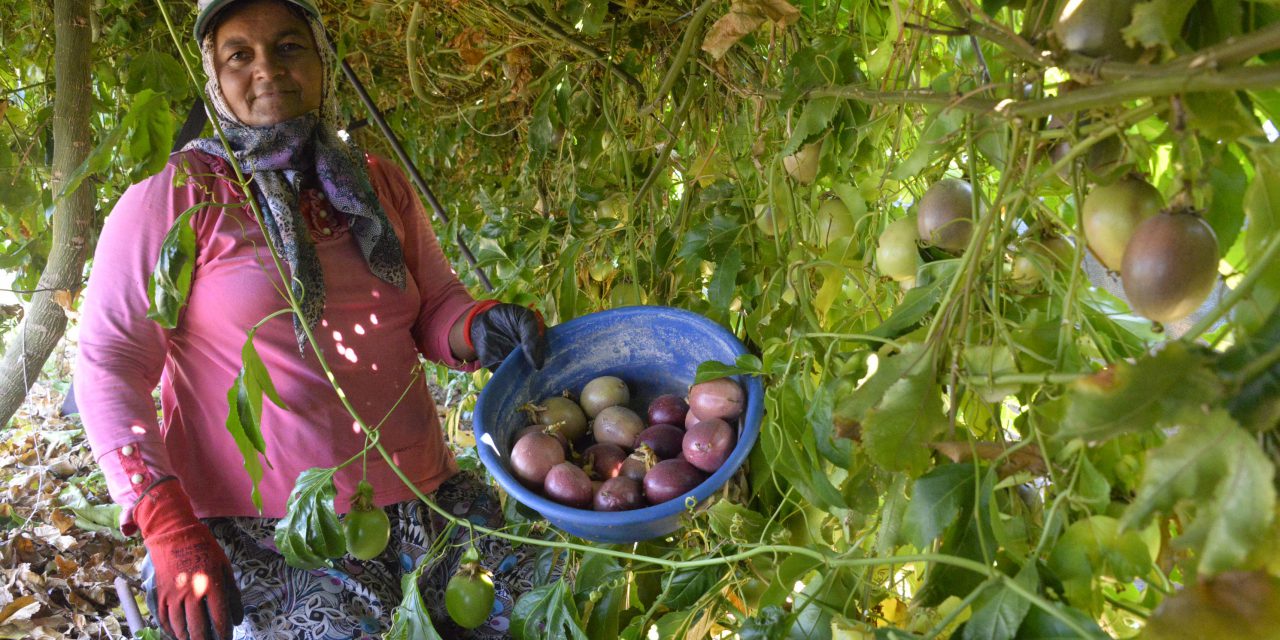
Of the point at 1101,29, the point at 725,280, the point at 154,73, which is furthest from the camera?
the point at 154,73

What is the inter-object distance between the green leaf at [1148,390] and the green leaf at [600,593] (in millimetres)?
754

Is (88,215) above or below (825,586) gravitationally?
above

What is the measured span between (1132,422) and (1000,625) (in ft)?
0.68

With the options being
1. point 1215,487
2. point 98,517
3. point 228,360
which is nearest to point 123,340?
point 228,360

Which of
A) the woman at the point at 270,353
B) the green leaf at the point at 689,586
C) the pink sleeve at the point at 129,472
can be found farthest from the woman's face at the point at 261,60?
the green leaf at the point at 689,586

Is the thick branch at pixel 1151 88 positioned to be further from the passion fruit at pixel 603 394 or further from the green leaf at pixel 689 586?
the passion fruit at pixel 603 394

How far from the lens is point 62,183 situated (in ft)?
5.33

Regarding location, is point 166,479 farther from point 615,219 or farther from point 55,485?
point 55,485

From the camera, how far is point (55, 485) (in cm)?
294

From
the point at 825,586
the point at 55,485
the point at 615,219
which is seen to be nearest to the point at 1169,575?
the point at 825,586

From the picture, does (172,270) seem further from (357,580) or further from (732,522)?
(732,522)

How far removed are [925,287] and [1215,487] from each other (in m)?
0.37

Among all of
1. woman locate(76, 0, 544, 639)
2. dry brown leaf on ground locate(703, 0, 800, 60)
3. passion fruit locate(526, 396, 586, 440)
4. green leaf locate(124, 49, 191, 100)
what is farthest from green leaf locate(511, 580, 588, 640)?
green leaf locate(124, 49, 191, 100)

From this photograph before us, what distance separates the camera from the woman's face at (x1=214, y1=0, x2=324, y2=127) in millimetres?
1408
